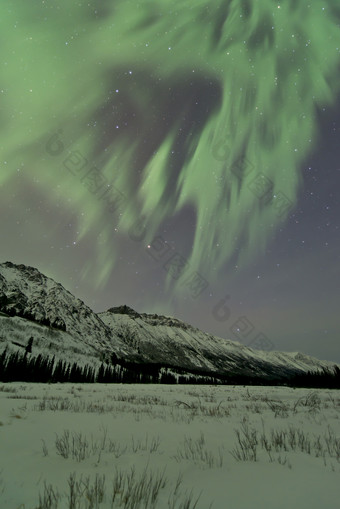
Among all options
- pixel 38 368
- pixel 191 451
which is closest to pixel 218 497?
pixel 191 451

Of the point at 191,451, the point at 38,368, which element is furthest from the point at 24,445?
the point at 38,368

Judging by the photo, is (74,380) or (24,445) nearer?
(24,445)

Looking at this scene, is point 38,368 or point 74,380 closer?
point 38,368

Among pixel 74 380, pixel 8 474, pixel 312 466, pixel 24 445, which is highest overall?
pixel 312 466

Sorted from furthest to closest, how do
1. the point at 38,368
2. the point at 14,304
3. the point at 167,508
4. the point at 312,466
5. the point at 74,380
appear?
the point at 14,304, the point at 74,380, the point at 38,368, the point at 312,466, the point at 167,508

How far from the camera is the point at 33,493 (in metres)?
2.45

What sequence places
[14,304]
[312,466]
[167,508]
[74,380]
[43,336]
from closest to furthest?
[167,508] < [312,466] < [74,380] < [43,336] < [14,304]

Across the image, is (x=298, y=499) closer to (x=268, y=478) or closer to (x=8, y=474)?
(x=268, y=478)

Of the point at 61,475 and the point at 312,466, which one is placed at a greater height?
the point at 312,466

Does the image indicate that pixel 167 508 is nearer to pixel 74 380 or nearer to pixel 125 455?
pixel 125 455

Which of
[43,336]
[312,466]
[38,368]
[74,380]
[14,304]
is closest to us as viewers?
[312,466]

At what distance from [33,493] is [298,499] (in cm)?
277

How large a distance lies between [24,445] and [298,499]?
4.47m

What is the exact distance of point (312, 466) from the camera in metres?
3.54
